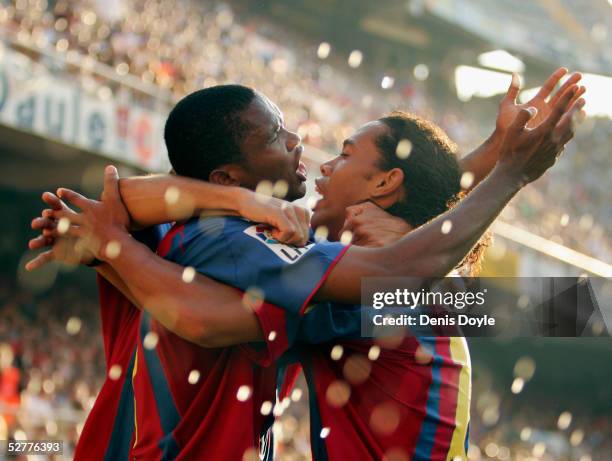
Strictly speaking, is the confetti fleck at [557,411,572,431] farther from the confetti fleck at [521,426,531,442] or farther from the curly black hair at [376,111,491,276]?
the curly black hair at [376,111,491,276]

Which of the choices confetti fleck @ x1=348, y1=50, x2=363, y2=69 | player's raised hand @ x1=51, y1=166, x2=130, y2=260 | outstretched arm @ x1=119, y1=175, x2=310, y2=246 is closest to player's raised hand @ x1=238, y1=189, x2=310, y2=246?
outstretched arm @ x1=119, y1=175, x2=310, y2=246

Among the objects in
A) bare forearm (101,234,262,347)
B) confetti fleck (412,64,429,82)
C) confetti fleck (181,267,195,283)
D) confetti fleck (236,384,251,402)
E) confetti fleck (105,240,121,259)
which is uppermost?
confetti fleck (412,64,429,82)

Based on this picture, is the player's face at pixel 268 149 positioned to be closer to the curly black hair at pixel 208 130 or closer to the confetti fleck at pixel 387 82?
the curly black hair at pixel 208 130

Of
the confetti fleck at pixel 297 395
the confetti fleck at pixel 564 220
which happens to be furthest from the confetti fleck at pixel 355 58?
the confetti fleck at pixel 297 395

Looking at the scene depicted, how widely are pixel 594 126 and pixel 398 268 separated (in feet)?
85.1

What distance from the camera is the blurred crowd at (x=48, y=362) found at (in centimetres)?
906

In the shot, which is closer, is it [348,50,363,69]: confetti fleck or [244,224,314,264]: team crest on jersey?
[244,224,314,264]: team crest on jersey

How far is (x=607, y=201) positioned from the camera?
2473cm

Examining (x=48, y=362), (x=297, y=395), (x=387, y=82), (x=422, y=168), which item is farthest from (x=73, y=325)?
(x=387, y=82)

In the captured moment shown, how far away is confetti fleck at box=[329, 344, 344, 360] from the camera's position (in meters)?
2.81

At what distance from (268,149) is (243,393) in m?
0.77

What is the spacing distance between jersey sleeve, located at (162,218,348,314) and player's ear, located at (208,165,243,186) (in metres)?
0.26

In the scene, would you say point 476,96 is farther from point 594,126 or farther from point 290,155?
point 290,155

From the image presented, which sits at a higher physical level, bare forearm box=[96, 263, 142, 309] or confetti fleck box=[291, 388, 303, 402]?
confetti fleck box=[291, 388, 303, 402]
